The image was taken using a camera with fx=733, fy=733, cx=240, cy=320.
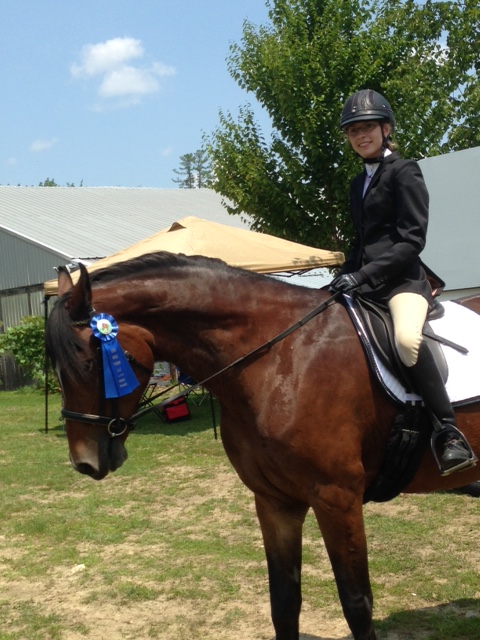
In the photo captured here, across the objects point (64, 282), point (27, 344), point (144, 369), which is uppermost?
point (27, 344)

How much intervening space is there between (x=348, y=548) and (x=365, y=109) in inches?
84.8

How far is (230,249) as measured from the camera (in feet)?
35.2

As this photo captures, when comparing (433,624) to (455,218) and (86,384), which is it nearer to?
(86,384)

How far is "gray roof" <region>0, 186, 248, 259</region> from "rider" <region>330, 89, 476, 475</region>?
718 inches

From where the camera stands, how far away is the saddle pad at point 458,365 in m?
3.58

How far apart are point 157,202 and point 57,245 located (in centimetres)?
1088

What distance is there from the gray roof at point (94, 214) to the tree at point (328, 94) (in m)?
7.95

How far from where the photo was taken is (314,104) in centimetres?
1412

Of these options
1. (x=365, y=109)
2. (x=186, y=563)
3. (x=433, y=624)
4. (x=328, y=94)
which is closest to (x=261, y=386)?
(x=365, y=109)

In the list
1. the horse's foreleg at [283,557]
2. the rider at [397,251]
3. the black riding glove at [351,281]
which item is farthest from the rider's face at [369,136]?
the horse's foreleg at [283,557]

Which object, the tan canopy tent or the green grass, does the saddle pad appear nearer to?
the green grass

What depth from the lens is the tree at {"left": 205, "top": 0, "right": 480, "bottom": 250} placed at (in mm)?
14266

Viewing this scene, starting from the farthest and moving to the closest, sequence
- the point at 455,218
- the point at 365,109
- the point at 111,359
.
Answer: the point at 455,218 → the point at 365,109 → the point at 111,359

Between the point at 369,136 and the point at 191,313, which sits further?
the point at 369,136
